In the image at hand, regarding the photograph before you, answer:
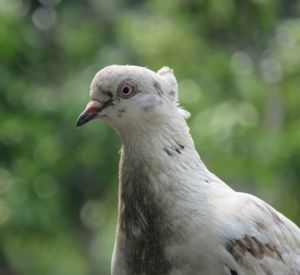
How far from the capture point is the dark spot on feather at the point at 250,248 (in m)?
6.31

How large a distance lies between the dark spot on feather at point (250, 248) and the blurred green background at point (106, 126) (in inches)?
308

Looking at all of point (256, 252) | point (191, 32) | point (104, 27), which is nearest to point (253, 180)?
point (191, 32)

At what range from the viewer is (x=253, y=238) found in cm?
639

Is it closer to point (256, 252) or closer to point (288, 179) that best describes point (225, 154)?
point (288, 179)

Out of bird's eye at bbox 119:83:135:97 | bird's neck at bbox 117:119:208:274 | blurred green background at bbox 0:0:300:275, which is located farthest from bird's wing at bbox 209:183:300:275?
blurred green background at bbox 0:0:300:275

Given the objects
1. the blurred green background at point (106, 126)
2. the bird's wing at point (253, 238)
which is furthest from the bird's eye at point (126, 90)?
the blurred green background at point (106, 126)

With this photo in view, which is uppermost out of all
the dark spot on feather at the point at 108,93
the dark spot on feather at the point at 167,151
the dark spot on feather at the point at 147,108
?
the dark spot on feather at the point at 108,93

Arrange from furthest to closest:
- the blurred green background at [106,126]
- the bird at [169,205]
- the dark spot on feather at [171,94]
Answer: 1. the blurred green background at [106,126]
2. the dark spot on feather at [171,94]
3. the bird at [169,205]

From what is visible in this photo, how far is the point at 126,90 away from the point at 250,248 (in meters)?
1.13

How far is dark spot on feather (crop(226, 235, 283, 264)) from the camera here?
631 centimetres

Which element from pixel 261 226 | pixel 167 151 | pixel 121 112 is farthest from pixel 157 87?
pixel 261 226

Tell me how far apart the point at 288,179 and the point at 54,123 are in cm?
393

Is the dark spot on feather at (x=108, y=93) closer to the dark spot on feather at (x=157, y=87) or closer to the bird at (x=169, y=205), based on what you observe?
the bird at (x=169, y=205)

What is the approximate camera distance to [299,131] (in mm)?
14656
